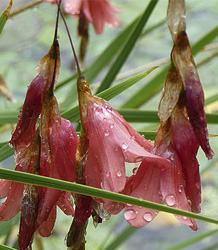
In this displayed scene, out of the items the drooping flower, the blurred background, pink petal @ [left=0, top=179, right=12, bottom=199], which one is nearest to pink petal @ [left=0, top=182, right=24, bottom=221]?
pink petal @ [left=0, top=179, right=12, bottom=199]

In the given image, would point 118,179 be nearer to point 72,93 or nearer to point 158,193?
point 158,193

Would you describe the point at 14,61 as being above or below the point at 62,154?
below

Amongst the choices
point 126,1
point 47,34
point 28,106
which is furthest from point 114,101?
point 28,106

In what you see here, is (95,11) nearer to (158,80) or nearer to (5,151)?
(158,80)

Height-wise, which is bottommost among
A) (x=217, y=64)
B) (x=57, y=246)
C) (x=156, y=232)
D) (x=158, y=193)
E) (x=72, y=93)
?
(x=156, y=232)

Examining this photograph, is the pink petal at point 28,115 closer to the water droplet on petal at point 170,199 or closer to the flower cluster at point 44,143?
the flower cluster at point 44,143

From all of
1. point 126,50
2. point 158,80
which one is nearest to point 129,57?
point 158,80

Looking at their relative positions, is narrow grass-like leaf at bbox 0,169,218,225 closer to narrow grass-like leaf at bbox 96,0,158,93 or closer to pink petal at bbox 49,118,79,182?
pink petal at bbox 49,118,79,182
